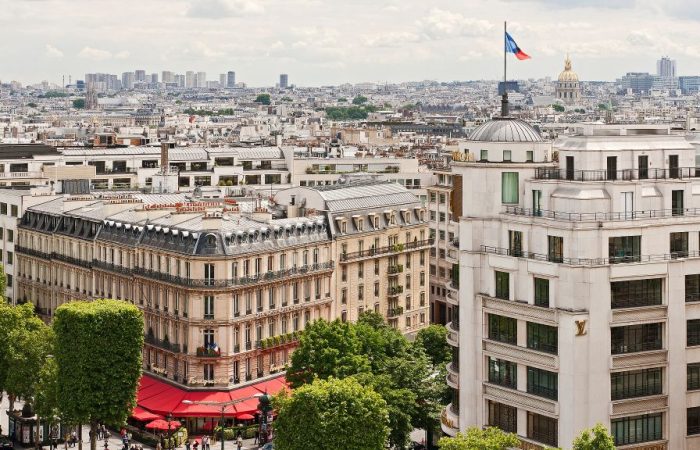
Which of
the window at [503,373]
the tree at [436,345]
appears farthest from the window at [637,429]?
the tree at [436,345]

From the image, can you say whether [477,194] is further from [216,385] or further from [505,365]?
[216,385]

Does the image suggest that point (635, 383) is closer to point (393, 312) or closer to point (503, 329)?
point (503, 329)

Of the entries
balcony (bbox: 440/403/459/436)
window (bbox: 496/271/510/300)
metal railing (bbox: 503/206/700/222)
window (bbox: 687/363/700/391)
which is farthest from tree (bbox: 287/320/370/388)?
window (bbox: 687/363/700/391)

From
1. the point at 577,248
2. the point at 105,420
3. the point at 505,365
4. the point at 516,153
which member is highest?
the point at 516,153

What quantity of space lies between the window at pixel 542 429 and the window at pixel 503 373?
2.34m

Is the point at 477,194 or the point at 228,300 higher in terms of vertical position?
the point at 477,194

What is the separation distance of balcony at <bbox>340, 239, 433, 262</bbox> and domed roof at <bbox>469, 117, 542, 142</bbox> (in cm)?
4801

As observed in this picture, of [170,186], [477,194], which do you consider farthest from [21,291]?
[477,194]

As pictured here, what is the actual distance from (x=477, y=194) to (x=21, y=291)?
7869 centimetres

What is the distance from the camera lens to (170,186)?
171500 mm

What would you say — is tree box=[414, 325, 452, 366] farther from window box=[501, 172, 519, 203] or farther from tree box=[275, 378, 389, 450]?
window box=[501, 172, 519, 203]

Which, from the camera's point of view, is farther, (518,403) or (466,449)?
(518,403)

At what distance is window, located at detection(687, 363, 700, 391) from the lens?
3258 inches

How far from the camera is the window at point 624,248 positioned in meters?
79.8
